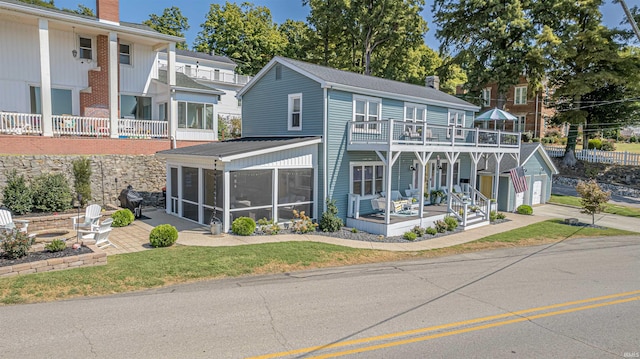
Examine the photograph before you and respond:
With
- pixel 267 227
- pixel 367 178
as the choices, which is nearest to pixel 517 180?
pixel 367 178

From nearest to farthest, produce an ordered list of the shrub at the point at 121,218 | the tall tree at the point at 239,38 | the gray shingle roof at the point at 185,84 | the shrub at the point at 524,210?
the shrub at the point at 121,218, the gray shingle roof at the point at 185,84, the shrub at the point at 524,210, the tall tree at the point at 239,38

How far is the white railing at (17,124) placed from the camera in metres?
16.5

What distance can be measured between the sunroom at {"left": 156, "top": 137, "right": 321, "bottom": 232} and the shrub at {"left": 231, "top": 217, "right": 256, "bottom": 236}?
0.39 meters

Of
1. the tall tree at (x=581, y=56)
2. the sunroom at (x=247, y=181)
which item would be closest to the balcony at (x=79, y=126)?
the sunroom at (x=247, y=181)

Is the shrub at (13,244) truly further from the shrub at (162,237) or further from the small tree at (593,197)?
the small tree at (593,197)

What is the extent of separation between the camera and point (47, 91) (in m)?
17.5

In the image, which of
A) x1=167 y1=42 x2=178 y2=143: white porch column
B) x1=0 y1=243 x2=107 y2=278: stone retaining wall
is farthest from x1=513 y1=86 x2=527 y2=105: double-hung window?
x1=0 y1=243 x2=107 y2=278: stone retaining wall

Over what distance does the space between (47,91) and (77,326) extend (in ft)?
50.2

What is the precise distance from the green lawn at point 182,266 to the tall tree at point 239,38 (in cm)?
4224

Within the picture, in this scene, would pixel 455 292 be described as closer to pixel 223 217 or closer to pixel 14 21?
pixel 223 217

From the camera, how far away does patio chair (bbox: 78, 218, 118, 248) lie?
11297 mm

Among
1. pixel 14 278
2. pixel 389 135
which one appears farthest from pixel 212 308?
pixel 389 135

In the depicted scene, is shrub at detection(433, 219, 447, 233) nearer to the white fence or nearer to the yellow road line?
the yellow road line

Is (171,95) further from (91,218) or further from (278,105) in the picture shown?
(91,218)
